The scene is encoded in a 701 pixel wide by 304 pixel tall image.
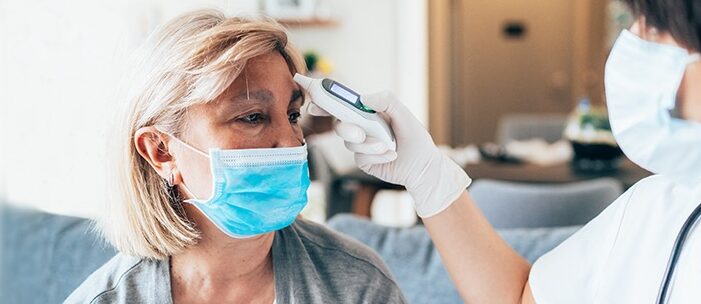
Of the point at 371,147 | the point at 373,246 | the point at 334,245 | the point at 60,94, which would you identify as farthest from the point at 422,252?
the point at 60,94

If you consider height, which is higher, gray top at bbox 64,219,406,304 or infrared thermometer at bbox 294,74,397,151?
infrared thermometer at bbox 294,74,397,151

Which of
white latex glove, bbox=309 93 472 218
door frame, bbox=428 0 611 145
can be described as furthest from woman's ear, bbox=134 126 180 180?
door frame, bbox=428 0 611 145

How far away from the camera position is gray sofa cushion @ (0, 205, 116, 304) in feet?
3.14

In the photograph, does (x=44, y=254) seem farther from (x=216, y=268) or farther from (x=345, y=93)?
(x=345, y=93)

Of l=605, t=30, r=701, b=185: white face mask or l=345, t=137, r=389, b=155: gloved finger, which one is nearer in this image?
l=605, t=30, r=701, b=185: white face mask

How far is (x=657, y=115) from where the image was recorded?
0.93 m

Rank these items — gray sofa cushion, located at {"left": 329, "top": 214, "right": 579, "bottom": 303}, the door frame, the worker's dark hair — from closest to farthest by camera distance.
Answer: the worker's dark hair, gray sofa cushion, located at {"left": 329, "top": 214, "right": 579, "bottom": 303}, the door frame

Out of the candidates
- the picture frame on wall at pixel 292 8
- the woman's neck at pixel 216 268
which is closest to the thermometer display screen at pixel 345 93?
the woman's neck at pixel 216 268

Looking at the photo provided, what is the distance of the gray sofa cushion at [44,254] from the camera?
0.96 metres

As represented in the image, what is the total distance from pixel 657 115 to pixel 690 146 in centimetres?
5

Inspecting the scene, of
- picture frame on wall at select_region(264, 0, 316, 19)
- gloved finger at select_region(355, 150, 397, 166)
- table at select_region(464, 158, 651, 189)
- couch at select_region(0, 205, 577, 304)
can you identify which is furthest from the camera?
picture frame on wall at select_region(264, 0, 316, 19)

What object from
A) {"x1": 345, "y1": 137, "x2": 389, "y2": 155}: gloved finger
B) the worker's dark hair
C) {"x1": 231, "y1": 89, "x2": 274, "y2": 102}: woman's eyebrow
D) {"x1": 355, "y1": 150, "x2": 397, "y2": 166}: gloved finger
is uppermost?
the worker's dark hair

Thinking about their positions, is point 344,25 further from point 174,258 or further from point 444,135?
point 174,258

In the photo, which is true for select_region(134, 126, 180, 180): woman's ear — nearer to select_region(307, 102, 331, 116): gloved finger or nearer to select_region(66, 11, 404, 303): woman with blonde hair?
select_region(66, 11, 404, 303): woman with blonde hair
